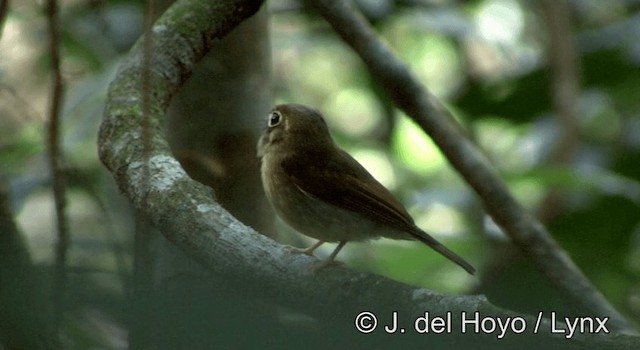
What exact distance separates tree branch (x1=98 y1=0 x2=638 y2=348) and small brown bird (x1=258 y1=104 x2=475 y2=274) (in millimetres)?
734

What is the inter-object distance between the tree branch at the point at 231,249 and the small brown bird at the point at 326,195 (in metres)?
0.73

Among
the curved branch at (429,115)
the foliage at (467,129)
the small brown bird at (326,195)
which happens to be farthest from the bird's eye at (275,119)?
the foliage at (467,129)

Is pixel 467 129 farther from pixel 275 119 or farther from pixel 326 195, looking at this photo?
pixel 326 195

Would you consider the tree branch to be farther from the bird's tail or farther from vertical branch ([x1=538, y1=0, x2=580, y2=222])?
vertical branch ([x1=538, y1=0, x2=580, y2=222])

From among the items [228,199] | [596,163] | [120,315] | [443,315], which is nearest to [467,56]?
[596,163]

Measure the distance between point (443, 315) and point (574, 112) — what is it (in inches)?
111

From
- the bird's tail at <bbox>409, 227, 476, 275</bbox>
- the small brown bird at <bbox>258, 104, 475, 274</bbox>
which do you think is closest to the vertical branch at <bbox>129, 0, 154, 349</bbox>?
the small brown bird at <bbox>258, 104, 475, 274</bbox>

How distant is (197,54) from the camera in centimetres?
252

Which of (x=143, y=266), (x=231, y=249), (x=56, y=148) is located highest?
(x=56, y=148)

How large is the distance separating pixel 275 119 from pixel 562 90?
1.56 m

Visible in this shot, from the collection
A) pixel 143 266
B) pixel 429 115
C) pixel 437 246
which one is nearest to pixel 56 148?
pixel 143 266

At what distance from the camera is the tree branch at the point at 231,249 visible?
1.49m

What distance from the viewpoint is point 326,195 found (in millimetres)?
2957

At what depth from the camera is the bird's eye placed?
3.13 meters
